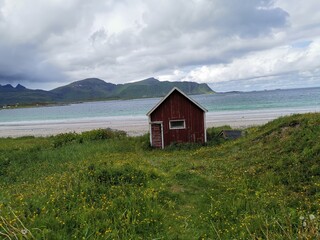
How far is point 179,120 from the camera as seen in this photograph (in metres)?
→ 25.3

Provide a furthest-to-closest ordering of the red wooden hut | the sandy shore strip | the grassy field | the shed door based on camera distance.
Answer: the sandy shore strip
the shed door
the red wooden hut
the grassy field

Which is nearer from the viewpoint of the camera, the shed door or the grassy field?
the grassy field

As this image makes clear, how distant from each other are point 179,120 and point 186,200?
1558cm

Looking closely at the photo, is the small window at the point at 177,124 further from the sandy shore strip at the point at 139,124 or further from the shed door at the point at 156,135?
the sandy shore strip at the point at 139,124

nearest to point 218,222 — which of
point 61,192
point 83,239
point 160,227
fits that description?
point 160,227

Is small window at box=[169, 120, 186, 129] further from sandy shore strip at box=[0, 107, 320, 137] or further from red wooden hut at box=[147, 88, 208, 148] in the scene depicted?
sandy shore strip at box=[0, 107, 320, 137]

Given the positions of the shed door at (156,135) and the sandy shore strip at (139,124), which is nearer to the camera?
the shed door at (156,135)

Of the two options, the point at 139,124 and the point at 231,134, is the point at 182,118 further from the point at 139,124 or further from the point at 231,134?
the point at 139,124

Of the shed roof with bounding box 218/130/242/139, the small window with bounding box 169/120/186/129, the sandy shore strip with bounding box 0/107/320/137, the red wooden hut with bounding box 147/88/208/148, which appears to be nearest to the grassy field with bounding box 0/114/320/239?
the shed roof with bounding box 218/130/242/139

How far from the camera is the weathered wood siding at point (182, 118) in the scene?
2530cm

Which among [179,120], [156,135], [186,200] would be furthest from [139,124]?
[186,200]

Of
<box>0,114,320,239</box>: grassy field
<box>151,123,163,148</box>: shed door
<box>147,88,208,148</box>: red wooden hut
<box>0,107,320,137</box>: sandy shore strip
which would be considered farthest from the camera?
<box>0,107,320,137</box>: sandy shore strip

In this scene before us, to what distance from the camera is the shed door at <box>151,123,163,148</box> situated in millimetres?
25422

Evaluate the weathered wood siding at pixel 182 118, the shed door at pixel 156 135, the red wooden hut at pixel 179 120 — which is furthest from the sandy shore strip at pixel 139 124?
the weathered wood siding at pixel 182 118
